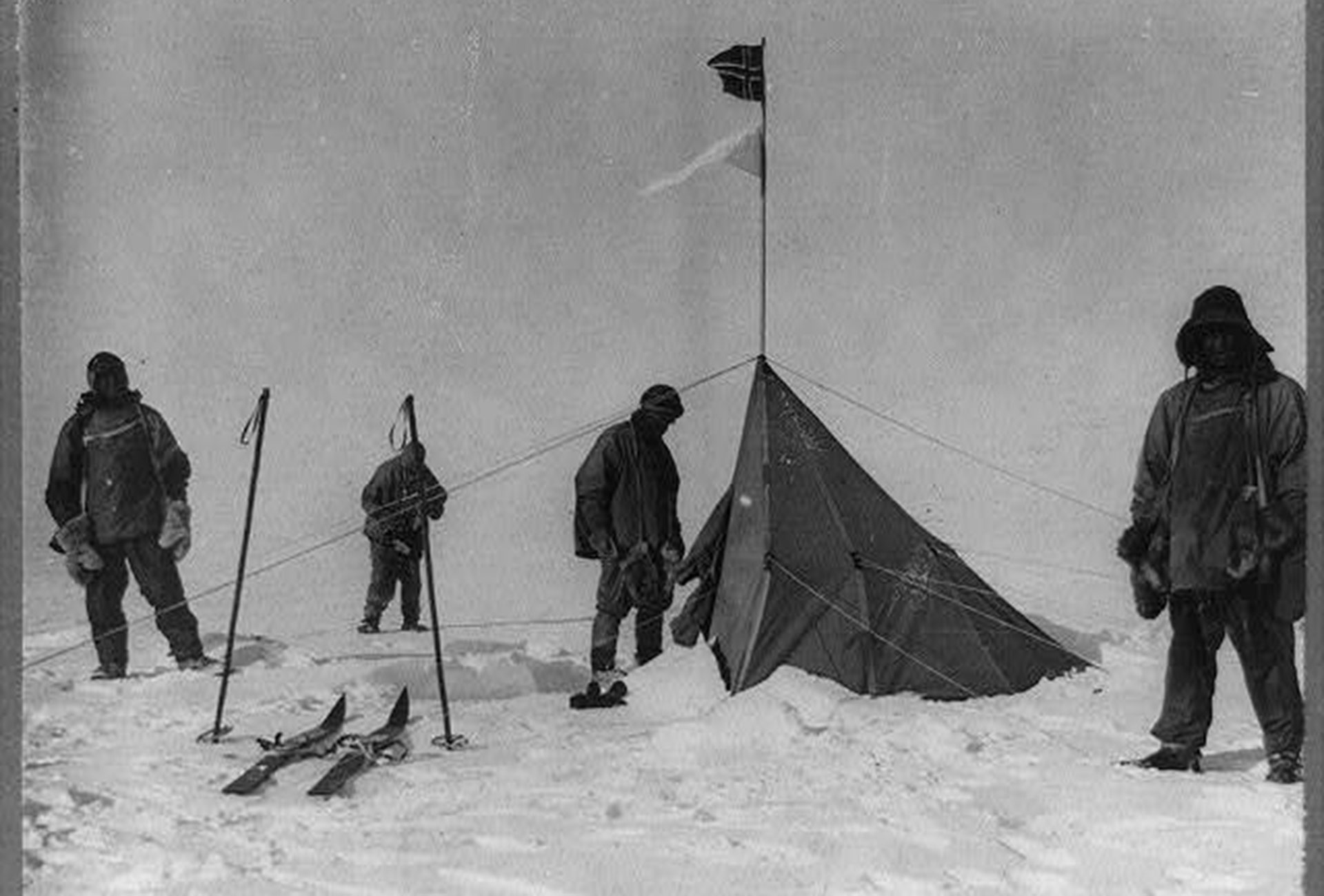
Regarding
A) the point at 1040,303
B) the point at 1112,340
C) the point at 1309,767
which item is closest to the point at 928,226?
the point at 1040,303

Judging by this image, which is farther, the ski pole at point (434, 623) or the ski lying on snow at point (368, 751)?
the ski pole at point (434, 623)

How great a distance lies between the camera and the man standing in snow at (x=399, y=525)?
9.60 feet

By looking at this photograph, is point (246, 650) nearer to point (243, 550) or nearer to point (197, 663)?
point (197, 663)

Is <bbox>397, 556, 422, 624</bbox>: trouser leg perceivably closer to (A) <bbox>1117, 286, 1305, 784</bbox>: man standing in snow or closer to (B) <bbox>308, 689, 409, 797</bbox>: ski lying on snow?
(B) <bbox>308, 689, 409, 797</bbox>: ski lying on snow

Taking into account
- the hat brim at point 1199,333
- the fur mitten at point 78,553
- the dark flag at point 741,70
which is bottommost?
the fur mitten at point 78,553

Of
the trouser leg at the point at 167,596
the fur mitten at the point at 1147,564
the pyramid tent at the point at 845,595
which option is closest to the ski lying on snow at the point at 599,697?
the pyramid tent at the point at 845,595

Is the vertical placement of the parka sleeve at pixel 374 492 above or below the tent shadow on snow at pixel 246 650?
above

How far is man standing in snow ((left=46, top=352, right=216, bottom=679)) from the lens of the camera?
115 inches

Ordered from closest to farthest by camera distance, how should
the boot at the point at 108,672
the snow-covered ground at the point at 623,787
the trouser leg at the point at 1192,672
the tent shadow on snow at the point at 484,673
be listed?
the snow-covered ground at the point at 623,787 → the trouser leg at the point at 1192,672 → the boot at the point at 108,672 → the tent shadow on snow at the point at 484,673

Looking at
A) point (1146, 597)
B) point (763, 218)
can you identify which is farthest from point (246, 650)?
point (1146, 597)

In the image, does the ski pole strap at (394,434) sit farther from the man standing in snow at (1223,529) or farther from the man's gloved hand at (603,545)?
the man standing in snow at (1223,529)

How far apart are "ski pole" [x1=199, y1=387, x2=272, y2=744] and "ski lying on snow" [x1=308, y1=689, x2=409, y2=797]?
1.07 ft

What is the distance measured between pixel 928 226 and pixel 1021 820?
1.50 m

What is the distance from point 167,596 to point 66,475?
0.41 meters
